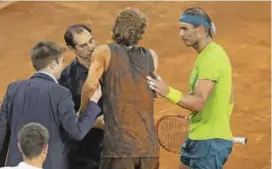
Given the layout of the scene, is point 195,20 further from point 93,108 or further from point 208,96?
point 93,108

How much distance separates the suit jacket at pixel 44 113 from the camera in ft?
17.3

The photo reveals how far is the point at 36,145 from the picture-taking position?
15.4 ft

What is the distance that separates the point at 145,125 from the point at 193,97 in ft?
1.36

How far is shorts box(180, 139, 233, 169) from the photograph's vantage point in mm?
5852

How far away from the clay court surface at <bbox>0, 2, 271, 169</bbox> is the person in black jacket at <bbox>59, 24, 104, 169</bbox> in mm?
3068

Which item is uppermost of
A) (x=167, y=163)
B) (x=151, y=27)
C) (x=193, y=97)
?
(x=151, y=27)

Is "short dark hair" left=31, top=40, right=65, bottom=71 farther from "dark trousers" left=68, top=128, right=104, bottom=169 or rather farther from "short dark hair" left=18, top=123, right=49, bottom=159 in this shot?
"dark trousers" left=68, top=128, right=104, bottom=169

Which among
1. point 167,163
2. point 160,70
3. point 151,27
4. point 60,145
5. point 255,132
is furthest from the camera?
point 151,27

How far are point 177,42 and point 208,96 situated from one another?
7081 millimetres

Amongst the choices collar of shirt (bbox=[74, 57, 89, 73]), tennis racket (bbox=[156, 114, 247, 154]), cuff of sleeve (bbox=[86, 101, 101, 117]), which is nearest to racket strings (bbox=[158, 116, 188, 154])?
tennis racket (bbox=[156, 114, 247, 154])

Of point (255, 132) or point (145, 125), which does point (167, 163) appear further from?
point (145, 125)

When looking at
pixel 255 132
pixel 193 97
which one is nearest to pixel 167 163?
pixel 255 132

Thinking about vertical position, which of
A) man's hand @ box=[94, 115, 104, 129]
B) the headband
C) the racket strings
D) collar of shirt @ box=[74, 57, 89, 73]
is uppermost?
the headband

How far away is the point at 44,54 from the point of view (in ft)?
17.3
